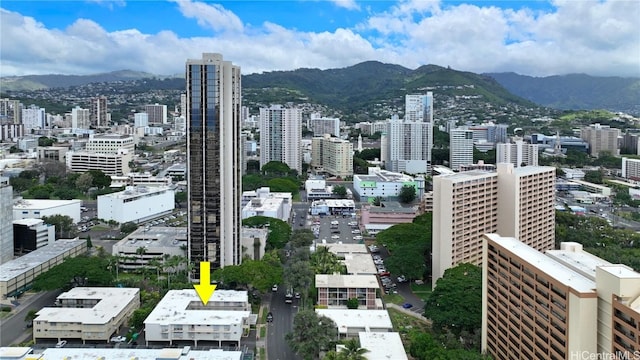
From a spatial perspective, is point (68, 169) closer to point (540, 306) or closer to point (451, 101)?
point (540, 306)

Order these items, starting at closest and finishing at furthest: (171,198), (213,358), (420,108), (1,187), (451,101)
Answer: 1. (213,358)
2. (1,187)
3. (171,198)
4. (420,108)
5. (451,101)

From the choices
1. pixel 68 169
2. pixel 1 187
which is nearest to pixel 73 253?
pixel 1 187

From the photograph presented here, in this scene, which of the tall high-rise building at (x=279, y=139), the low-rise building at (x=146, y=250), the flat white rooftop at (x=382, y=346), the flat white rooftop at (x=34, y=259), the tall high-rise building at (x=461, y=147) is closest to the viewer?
the flat white rooftop at (x=382, y=346)

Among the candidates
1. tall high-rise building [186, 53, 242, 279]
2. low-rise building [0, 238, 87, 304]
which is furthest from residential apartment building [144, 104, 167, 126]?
tall high-rise building [186, 53, 242, 279]

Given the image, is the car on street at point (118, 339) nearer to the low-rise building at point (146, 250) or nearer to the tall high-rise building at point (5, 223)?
the low-rise building at point (146, 250)

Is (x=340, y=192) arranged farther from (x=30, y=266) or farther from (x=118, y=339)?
(x=118, y=339)

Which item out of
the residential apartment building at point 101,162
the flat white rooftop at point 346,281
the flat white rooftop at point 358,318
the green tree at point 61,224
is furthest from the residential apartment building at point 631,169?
the green tree at point 61,224

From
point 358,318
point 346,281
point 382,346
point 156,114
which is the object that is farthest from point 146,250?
point 156,114
